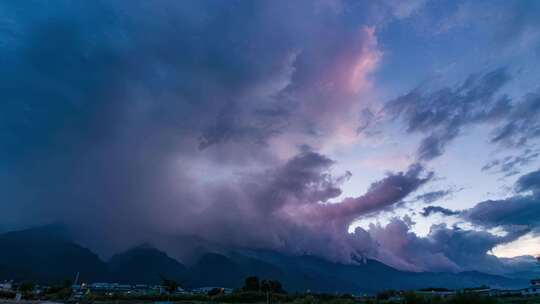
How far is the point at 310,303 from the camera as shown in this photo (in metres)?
67.8

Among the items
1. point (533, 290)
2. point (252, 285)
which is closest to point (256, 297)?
point (252, 285)

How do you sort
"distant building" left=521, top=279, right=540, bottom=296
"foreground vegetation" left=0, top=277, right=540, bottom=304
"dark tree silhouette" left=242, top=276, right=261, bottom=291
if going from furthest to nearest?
"dark tree silhouette" left=242, top=276, right=261, bottom=291 < "distant building" left=521, top=279, right=540, bottom=296 < "foreground vegetation" left=0, top=277, right=540, bottom=304

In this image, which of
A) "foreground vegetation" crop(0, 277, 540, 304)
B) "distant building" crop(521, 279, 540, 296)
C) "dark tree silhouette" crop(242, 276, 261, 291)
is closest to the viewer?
"foreground vegetation" crop(0, 277, 540, 304)

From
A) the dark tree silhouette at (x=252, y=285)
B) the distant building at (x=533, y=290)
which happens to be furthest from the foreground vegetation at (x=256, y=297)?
the distant building at (x=533, y=290)

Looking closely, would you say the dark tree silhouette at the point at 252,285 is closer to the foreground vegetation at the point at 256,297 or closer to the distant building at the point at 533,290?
the foreground vegetation at the point at 256,297

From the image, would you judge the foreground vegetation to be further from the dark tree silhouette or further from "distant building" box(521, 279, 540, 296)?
"distant building" box(521, 279, 540, 296)

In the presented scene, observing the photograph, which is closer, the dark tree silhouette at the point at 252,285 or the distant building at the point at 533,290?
the distant building at the point at 533,290

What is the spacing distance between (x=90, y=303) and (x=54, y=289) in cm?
6105

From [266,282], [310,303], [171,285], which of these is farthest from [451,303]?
[171,285]

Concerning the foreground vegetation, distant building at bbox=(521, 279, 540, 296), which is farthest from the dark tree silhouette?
distant building at bbox=(521, 279, 540, 296)

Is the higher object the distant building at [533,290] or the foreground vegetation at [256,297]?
the distant building at [533,290]

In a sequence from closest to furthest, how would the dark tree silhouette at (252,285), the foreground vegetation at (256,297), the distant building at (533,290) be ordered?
the foreground vegetation at (256,297)
the distant building at (533,290)
the dark tree silhouette at (252,285)

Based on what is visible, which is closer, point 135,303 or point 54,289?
point 135,303

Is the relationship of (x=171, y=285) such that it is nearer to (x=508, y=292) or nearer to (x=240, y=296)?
(x=240, y=296)
